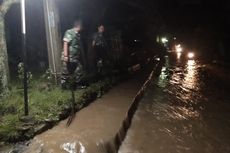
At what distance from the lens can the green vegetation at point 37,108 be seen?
21.9 ft

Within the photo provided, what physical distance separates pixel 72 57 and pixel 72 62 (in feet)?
0.53

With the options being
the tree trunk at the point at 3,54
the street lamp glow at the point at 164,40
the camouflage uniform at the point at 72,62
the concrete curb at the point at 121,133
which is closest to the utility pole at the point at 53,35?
the camouflage uniform at the point at 72,62

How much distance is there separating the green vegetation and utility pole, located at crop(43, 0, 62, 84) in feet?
2.27

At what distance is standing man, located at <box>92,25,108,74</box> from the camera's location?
13191 mm

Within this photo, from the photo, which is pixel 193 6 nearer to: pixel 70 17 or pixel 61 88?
pixel 70 17

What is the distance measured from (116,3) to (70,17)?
8.95ft

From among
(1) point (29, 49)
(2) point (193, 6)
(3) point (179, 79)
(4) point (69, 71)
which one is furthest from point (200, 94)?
(2) point (193, 6)

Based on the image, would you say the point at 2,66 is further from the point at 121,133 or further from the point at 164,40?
the point at 164,40

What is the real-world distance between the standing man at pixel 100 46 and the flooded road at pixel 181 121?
2511 millimetres

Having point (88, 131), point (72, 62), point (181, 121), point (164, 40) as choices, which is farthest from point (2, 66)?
point (164, 40)

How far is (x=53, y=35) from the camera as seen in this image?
10828mm

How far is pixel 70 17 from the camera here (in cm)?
1839

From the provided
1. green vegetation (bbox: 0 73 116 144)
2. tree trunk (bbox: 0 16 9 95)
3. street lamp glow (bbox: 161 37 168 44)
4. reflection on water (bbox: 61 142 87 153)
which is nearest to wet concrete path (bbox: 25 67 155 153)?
reflection on water (bbox: 61 142 87 153)

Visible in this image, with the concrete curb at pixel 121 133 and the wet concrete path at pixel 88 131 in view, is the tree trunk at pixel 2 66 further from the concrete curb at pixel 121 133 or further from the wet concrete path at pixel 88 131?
the concrete curb at pixel 121 133
